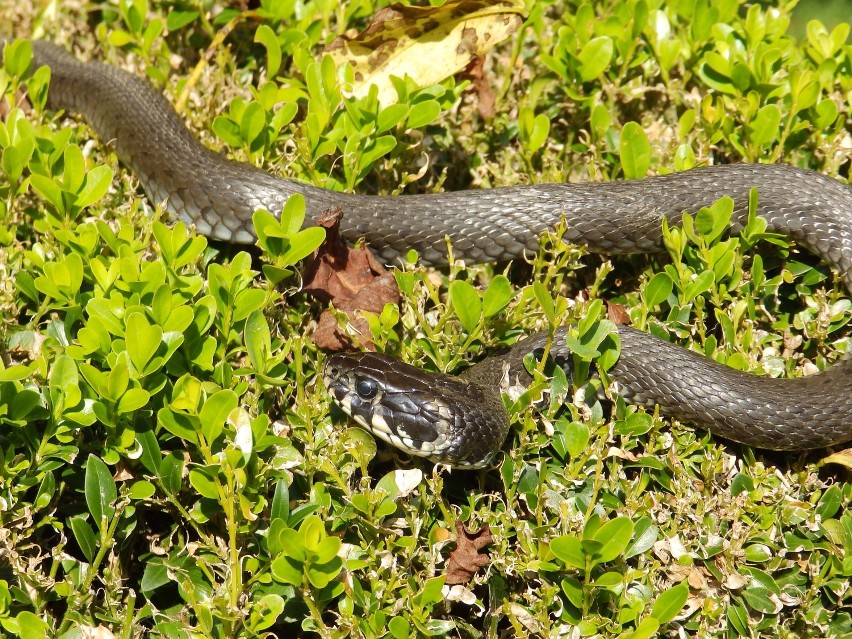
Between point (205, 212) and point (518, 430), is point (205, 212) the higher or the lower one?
the higher one

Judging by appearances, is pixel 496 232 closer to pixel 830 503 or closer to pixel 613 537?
pixel 613 537

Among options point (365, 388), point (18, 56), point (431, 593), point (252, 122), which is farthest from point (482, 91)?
point (431, 593)

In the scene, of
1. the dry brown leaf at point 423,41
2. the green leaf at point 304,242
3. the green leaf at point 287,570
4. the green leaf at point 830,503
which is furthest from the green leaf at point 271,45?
the green leaf at point 830,503

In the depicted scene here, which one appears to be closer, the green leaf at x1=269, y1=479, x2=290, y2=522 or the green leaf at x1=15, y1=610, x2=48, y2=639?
the green leaf at x1=15, y1=610, x2=48, y2=639

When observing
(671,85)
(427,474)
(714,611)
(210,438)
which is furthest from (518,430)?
(671,85)

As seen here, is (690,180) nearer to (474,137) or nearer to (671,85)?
(671,85)

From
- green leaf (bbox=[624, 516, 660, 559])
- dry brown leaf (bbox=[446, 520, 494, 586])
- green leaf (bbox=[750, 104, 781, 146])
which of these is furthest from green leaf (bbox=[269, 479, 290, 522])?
green leaf (bbox=[750, 104, 781, 146])

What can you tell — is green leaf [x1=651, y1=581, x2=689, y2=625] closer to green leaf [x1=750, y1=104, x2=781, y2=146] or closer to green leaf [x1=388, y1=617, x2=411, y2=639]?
green leaf [x1=388, y1=617, x2=411, y2=639]
